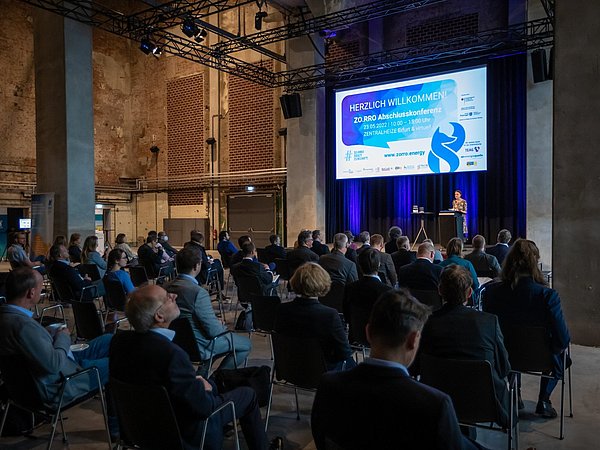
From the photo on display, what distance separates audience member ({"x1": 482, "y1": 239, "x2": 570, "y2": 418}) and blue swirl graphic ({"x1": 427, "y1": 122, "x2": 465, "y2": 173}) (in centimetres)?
902

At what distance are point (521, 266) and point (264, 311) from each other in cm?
214

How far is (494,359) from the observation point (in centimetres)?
249

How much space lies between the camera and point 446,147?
11984 mm

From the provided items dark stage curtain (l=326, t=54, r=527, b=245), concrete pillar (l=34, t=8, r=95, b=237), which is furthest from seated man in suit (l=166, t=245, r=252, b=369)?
dark stage curtain (l=326, t=54, r=527, b=245)

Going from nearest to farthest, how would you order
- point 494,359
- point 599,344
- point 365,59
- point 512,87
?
point 494,359 < point 599,344 < point 512,87 < point 365,59

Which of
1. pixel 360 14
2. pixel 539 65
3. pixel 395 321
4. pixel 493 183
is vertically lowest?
pixel 395 321

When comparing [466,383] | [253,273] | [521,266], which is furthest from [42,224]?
[466,383]

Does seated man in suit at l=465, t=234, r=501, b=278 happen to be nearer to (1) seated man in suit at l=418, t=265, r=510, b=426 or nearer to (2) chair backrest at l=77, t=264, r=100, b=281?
(1) seated man in suit at l=418, t=265, r=510, b=426

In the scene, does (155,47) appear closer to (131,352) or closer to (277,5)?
(277,5)

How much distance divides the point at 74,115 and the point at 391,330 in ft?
39.1

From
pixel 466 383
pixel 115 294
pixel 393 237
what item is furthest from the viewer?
pixel 393 237

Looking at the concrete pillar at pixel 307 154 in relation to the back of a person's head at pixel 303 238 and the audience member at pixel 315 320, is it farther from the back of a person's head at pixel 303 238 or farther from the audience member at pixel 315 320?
the audience member at pixel 315 320

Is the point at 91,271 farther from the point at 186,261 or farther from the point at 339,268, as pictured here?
the point at 186,261

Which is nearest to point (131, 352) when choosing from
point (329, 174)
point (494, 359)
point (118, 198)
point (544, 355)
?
point (494, 359)
